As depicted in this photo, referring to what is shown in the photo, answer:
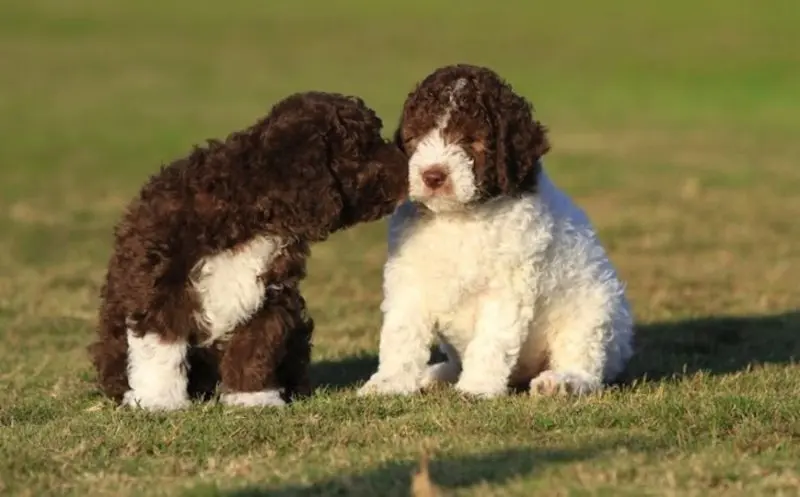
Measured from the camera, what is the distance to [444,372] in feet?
29.8

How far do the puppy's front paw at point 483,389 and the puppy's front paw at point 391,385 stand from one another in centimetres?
30

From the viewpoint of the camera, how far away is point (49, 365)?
10.5m

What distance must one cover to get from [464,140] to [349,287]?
648 cm

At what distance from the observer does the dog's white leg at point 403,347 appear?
333 inches

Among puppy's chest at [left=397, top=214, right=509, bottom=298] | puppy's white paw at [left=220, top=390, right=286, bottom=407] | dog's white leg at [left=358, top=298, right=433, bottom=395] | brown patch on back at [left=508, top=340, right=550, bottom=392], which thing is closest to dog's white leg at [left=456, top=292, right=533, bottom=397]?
puppy's chest at [left=397, top=214, right=509, bottom=298]

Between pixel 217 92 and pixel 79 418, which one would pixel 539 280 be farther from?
pixel 217 92

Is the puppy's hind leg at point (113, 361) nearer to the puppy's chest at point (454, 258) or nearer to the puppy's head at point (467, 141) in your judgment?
the puppy's chest at point (454, 258)

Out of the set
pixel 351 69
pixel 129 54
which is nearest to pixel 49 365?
pixel 351 69

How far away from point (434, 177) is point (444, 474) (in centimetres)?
210

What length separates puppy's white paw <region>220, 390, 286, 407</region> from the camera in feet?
26.6

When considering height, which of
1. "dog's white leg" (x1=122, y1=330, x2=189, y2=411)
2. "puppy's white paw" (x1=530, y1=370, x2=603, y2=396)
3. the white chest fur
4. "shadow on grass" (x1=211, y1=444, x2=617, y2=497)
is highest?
the white chest fur

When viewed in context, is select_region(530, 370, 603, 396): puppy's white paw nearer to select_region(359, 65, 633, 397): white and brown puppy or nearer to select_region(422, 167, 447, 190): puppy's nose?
select_region(359, 65, 633, 397): white and brown puppy

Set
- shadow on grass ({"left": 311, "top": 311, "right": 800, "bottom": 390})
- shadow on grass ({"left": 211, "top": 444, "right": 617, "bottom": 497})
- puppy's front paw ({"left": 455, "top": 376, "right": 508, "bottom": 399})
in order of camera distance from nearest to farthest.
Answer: shadow on grass ({"left": 211, "top": 444, "right": 617, "bottom": 497}) → puppy's front paw ({"left": 455, "top": 376, "right": 508, "bottom": 399}) → shadow on grass ({"left": 311, "top": 311, "right": 800, "bottom": 390})

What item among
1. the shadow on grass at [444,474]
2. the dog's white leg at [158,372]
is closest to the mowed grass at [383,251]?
the shadow on grass at [444,474]
